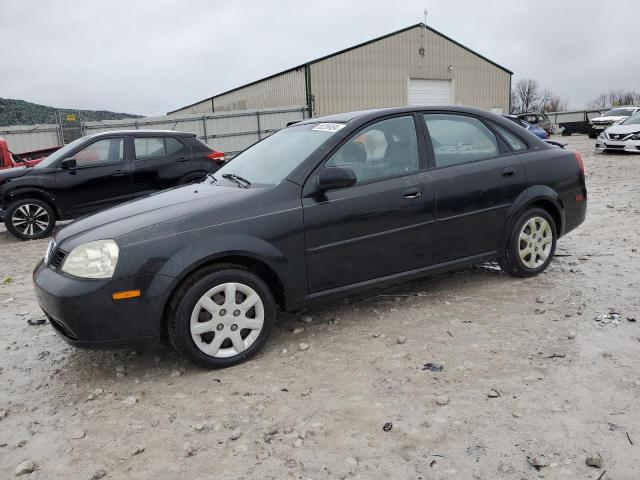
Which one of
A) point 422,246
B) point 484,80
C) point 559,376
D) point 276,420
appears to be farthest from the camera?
point 484,80

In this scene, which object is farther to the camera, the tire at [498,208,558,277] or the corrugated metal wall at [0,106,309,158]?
the corrugated metal wall at [0,106,309,158]

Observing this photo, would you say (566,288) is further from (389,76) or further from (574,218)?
(389,76)

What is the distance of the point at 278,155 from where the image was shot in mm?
4273

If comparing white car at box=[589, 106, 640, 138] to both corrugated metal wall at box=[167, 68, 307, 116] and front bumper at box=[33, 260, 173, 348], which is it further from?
front bumper at box=[33, 260, 173, 348]

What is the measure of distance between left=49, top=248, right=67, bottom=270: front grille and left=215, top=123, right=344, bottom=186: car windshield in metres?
1.36

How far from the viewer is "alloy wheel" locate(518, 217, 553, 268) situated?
15.7ft

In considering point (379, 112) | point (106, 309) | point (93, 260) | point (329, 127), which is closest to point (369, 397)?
point (106, 309)

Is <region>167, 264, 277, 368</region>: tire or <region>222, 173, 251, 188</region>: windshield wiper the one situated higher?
<region>222, 173, 251, 188</region>: windshield wiper

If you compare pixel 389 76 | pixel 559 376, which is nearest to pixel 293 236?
pixel 559 376

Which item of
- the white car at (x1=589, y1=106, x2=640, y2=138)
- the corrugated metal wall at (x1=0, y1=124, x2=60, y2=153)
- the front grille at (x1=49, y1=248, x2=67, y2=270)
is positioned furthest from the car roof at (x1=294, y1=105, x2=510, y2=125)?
the white car at (x1=589, y1=106, x2=640, y2=138)

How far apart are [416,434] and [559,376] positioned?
105 cm

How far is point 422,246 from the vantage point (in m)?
4.20

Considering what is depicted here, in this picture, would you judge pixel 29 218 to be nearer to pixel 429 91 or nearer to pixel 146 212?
pixel 146 212

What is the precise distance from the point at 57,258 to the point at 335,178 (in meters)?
1.88
